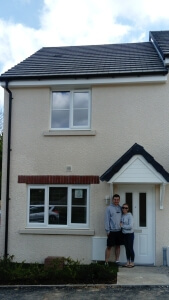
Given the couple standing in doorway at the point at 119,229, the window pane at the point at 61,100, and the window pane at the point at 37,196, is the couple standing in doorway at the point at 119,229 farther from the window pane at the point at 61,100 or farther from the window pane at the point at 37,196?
the window pane at the point at 61,100

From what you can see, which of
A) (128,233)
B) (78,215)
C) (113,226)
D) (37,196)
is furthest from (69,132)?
(128,233)

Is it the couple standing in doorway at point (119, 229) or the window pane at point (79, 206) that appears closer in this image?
the couple standing in doorway at point (119, 229)

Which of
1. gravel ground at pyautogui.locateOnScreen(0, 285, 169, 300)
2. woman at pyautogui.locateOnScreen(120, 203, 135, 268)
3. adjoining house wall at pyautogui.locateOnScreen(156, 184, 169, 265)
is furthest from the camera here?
adjoining house wall at pyautogui.locateOnScreen(156, 184, 169, 265)

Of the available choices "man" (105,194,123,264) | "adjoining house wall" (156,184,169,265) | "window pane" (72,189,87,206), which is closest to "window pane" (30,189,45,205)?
"window pane" (72,189,87,206)

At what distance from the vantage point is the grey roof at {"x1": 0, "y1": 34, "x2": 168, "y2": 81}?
1084 centimetres

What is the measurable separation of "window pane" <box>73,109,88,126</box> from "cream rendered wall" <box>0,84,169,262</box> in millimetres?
338

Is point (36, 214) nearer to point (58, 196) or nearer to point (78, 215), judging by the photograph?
point (58, 196)

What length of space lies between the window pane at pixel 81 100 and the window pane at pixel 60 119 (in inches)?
15.9

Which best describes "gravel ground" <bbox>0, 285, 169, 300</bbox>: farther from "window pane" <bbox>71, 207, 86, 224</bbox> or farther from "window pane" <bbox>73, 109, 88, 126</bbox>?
"window pane" <bbox>73, 109, 88, 126</bbox>

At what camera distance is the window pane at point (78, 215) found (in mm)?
10781

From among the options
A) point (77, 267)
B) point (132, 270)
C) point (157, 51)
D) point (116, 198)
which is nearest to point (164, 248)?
point (132, 270)

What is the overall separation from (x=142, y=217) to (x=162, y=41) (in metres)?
6.34

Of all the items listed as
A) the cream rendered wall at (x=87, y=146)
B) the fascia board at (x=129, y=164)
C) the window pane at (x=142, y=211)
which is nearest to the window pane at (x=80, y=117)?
the cream rendered wall at (x=87, y=146)

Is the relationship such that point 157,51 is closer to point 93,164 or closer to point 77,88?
point 77,88
